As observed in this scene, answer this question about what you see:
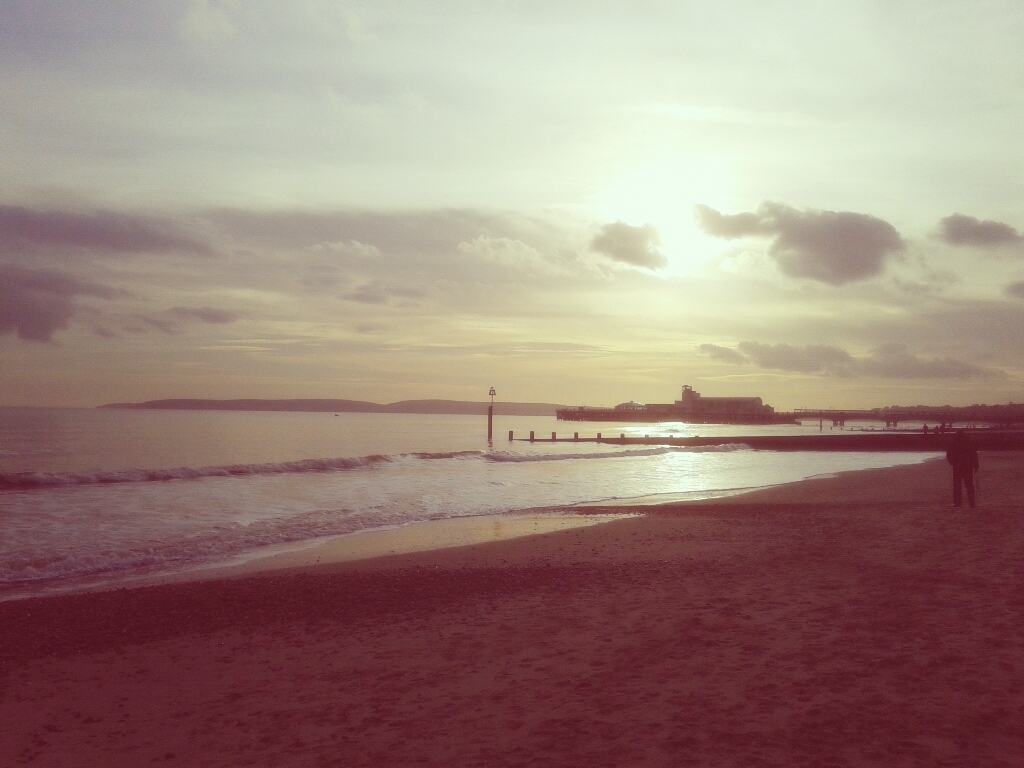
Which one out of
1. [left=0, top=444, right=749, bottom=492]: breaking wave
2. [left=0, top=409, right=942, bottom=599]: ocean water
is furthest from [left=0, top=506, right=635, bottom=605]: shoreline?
[left=0, top=444, right=749, bottom=492]: breaking wave

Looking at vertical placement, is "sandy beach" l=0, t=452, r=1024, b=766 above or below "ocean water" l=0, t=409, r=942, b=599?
above

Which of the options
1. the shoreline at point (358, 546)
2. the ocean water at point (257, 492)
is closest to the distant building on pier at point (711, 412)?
the ocean water at point (257, 492)

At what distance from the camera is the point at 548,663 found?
6.78 m

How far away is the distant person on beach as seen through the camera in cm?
1764

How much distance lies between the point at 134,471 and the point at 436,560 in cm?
2571

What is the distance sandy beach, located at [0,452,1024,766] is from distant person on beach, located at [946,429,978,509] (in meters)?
Result: 5.97

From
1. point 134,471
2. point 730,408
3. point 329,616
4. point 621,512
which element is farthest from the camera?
point 730,408

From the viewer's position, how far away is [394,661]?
714cm

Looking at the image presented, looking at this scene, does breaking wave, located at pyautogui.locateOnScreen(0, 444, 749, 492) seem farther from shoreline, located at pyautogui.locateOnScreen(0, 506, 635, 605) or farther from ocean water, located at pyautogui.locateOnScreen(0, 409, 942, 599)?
shoreline, located at pyautogui.locateOnScreen(0, 506, 635, 605)

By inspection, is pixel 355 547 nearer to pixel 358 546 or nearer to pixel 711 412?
pixel 358 546

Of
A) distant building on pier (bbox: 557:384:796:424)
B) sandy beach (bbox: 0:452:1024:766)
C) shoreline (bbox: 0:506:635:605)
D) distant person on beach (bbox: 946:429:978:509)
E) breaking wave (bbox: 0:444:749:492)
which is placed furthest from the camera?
distant building on pier (bbox: 557:384:796:424)

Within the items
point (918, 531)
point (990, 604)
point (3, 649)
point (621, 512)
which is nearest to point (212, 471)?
point (621, 512)

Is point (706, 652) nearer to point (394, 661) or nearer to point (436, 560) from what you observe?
point (394, 661)

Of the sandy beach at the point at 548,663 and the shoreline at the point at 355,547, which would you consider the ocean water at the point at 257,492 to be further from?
the sandy beach at the point at 548,663
